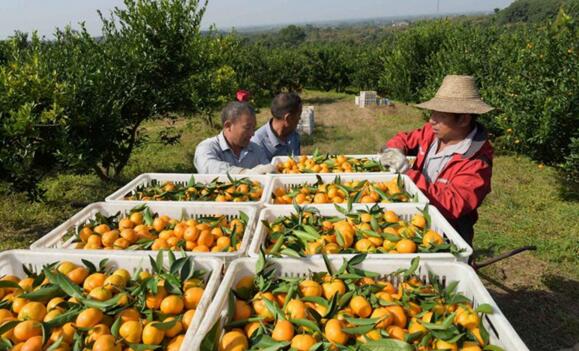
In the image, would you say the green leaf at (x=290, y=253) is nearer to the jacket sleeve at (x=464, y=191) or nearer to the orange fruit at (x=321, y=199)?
the orange fruit at (x=321, y=199)

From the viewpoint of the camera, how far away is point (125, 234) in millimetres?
2010

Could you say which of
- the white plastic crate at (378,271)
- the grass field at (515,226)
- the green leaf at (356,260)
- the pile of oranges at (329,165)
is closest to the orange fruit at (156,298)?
the white plastic crate at (378,271)

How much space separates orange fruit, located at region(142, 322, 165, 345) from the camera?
1.34 m

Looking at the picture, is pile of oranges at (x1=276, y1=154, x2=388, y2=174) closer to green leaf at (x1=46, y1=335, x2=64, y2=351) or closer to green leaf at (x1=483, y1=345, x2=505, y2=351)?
green leaf at (x1=483, y1=345, x2=505, y2=351)

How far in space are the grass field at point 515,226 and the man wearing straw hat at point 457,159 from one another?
1.43 m

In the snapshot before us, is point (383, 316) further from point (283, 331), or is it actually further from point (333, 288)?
point (283, 331)

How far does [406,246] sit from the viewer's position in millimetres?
1824

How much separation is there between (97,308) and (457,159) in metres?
2.22

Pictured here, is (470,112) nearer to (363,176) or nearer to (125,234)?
(363,176)

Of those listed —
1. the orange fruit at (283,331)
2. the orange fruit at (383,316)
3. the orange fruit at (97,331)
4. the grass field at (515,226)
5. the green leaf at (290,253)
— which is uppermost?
the green leaf at (290,253)

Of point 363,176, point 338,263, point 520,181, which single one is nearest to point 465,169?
point 363,176

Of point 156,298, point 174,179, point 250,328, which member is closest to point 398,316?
point 250,328

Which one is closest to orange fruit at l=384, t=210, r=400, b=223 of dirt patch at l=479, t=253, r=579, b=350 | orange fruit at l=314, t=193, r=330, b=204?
orange fruit at l=314, t=193, r=330, b=204

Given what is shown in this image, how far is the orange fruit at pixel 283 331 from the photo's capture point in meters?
1.34
